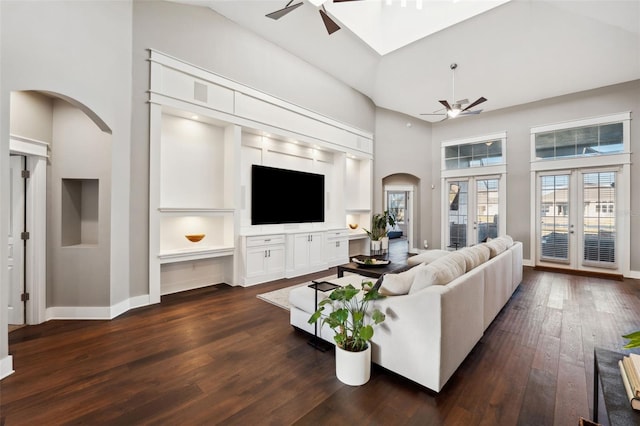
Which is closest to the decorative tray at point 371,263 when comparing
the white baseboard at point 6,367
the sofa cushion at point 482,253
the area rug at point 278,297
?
the area rug at point 278,297

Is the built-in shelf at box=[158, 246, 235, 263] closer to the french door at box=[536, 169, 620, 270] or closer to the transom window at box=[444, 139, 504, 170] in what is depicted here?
the transom window at box=[444, 139, 504, 170]

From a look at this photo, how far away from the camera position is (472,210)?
24.5ft

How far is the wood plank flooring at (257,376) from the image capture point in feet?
5.82

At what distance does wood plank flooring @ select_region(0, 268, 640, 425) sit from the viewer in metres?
1.77

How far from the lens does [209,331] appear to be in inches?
117

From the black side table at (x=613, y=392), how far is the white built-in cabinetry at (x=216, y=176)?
164 inches

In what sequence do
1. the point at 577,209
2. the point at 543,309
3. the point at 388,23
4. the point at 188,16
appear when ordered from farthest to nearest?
the point at 577,209 < the point at 388,23 < the point at 188,16 < the point at 543,309

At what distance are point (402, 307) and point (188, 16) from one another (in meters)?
4.82

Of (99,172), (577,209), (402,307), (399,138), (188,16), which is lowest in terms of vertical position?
(402,307)

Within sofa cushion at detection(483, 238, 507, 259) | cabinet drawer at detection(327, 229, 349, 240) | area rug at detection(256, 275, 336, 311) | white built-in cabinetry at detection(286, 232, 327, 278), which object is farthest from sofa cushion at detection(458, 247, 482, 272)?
cabinet drawer at detection(327, 229, 349, 240)

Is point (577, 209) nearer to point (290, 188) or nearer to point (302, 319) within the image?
point (290, 188)

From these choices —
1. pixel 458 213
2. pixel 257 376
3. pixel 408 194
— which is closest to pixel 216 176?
pixel 257 376

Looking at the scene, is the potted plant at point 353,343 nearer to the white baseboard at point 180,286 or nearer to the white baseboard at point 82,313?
the white baseboard at point 82,313

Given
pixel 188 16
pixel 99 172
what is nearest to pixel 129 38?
pixel 188 16
